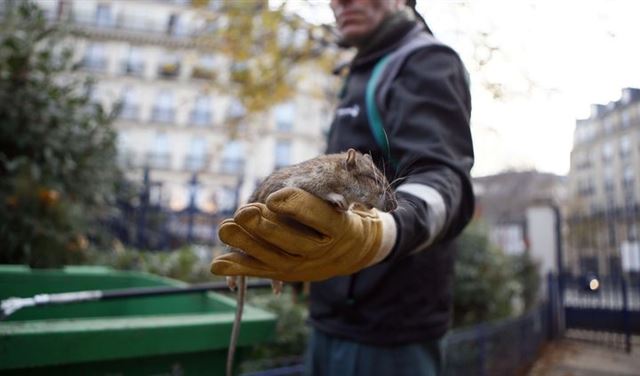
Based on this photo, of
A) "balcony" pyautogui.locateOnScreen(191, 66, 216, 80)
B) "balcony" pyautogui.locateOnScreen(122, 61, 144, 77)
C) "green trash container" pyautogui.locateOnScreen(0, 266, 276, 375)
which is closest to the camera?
"green trash container" pyautogui.locateOnScreen(0, 266, 276, 375)

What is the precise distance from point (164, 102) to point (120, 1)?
6.99 metres

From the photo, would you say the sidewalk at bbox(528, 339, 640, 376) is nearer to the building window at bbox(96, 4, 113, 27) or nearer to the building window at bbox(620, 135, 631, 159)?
the building window at bbox(620, 135, 631, 159)

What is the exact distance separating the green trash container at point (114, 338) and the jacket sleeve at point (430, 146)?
0.83 meters

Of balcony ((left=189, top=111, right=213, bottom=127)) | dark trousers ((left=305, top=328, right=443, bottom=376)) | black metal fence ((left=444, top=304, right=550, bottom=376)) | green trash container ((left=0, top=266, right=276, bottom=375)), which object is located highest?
balcony ((left=189, top=111, right=213, bottom=127))

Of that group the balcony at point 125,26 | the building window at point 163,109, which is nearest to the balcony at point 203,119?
the building window at point 163,109

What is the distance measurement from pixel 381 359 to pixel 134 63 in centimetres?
3147

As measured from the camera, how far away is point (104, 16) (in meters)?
28.3

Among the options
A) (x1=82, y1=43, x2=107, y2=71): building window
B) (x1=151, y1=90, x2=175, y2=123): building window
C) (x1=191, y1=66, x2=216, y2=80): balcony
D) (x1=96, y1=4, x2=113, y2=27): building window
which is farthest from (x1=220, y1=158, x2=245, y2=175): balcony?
(x1=96, y1=4, x2=113, y2=27): building window

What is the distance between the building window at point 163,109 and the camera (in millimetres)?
29031

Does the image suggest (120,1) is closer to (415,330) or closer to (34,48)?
(34,48)

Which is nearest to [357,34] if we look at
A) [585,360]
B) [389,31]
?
[389,31]

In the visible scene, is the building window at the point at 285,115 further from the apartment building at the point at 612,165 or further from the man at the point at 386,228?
the man at the point at 386,228

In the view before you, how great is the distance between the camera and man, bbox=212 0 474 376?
883 mm

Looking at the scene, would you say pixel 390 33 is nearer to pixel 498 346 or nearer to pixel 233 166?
pixel 498 346
